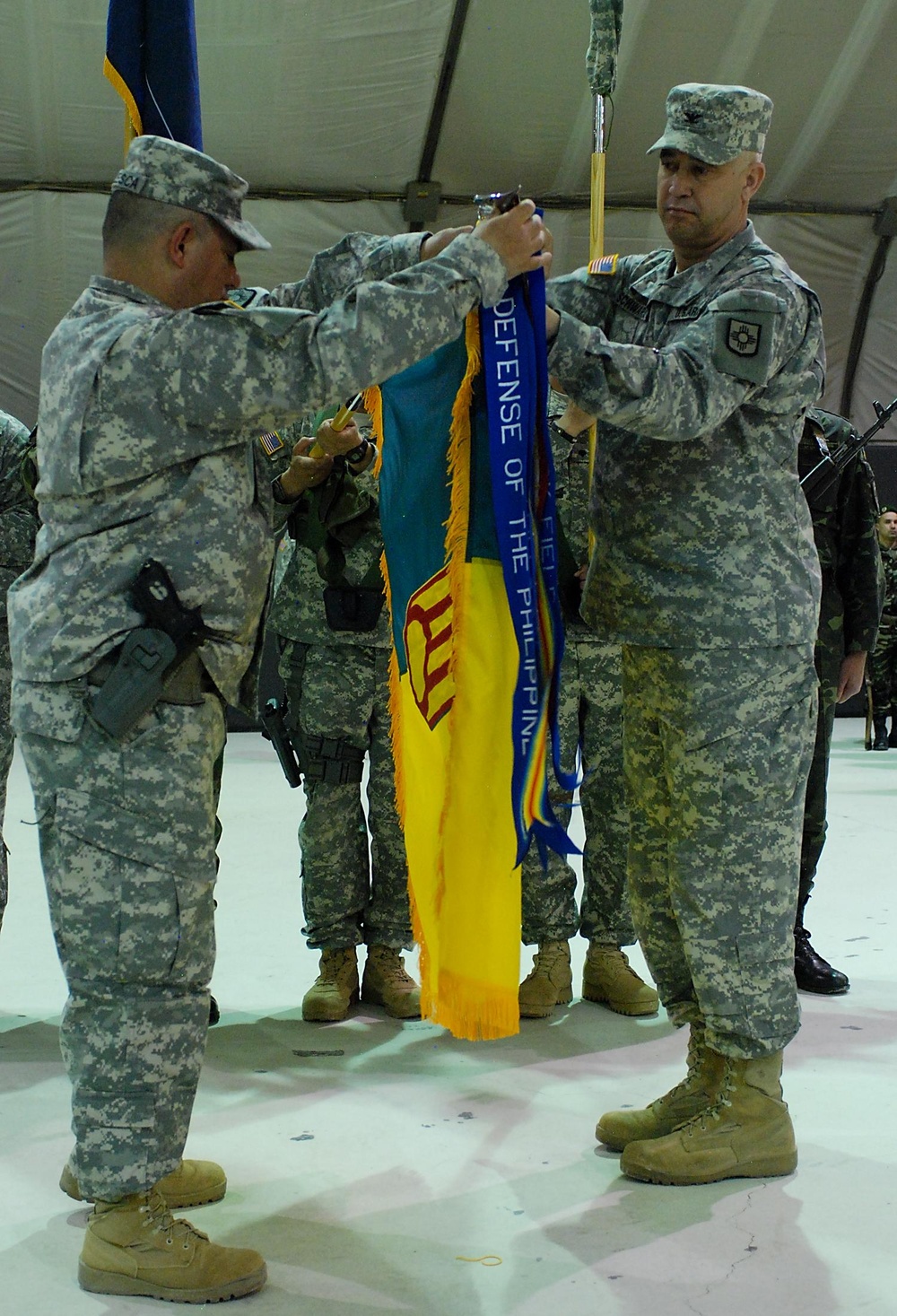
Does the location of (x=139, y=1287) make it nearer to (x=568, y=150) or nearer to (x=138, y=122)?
(x=138, y=122)

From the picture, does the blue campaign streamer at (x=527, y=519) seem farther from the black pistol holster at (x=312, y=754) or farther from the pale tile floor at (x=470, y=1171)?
the black pistol holster at (x=312, y=754)

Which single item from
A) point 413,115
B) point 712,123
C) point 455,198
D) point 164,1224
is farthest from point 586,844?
point 455,198

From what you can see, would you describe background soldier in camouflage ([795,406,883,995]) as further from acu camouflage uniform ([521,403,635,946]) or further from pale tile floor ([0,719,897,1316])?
acu camouflage uniform ([521,403,635,946])

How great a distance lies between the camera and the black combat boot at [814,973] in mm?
3514

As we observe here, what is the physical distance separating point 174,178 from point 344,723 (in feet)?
5.44

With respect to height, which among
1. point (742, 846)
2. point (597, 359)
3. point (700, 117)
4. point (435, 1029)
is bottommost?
point (435, 1029)

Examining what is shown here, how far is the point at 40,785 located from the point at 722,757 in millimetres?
1148

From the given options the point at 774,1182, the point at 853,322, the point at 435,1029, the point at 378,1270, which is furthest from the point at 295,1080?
the point at 853,322

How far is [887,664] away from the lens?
340 inches

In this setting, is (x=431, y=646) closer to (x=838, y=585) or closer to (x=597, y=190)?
(x=597, y=190)

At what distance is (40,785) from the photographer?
2.00m

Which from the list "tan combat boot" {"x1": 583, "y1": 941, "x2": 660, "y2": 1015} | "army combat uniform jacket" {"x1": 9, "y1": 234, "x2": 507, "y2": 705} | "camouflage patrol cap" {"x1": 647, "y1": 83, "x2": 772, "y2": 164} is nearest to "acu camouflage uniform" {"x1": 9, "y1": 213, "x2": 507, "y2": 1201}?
"army combat uniform jacket" {"x1": 9, "y1": 234, "x2": 507, "y2": 705}

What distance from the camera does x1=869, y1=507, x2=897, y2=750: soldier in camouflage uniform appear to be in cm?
853

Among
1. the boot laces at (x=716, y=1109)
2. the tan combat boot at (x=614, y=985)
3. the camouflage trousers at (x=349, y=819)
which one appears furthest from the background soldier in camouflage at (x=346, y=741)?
the boot laces at (x=716, y=1109)
